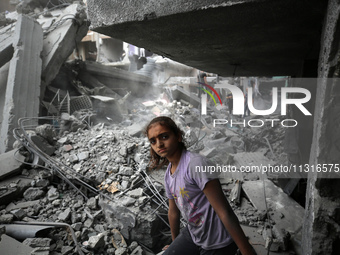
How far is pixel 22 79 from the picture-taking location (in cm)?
596

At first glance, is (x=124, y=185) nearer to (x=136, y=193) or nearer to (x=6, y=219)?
(x=136, y=193)

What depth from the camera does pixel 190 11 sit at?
100cm

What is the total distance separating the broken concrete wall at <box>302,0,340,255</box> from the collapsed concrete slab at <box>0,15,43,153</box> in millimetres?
6425

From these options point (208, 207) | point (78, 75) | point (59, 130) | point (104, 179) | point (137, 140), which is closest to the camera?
point (208, 207)

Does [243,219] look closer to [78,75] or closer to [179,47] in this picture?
[179,47]

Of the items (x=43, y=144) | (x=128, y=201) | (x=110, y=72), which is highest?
(x=110, y=72)

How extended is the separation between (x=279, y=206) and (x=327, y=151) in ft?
7.75

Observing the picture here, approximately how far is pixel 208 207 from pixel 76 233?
2.44 meters

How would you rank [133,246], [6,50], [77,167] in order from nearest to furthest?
[133,246] → [77,167] → [6,50]

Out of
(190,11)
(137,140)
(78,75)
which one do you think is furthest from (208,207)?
(78,75)

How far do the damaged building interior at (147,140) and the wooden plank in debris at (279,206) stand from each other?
0.02 meters

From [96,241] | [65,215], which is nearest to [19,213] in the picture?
[65,215]

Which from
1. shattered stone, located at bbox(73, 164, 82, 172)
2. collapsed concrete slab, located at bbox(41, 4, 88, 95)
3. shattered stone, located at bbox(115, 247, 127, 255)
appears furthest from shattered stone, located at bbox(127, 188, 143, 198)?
collapsed concrete slab, located at bbox(41, 4, 88, 95)

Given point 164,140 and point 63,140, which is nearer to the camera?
point 164,140
